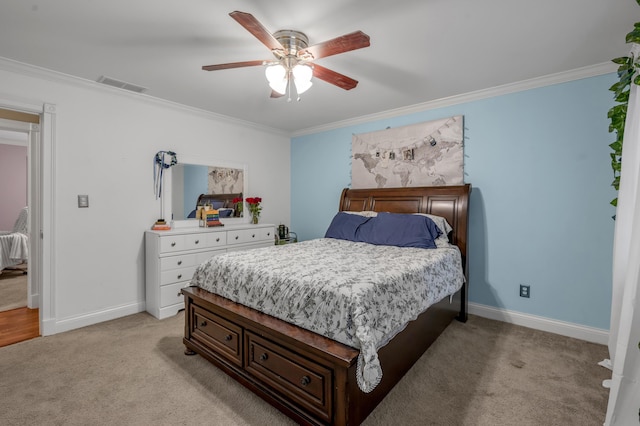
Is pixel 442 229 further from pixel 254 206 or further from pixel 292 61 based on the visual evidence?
pixel 254 206

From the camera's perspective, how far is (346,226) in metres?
3.53

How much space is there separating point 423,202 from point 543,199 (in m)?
1.12

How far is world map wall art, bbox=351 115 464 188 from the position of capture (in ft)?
11.2

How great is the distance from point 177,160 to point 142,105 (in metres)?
0.69

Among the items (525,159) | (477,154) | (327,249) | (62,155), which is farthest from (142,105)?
(525,159)

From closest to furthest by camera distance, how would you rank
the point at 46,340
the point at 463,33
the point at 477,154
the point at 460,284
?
the point at 463,33 → the point at 46,340 → the point at 460,284 → the point at 477,154

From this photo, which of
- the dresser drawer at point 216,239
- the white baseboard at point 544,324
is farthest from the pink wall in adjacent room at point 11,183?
the white baseboard at point 544,324

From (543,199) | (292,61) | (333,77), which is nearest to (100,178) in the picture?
(292,61)

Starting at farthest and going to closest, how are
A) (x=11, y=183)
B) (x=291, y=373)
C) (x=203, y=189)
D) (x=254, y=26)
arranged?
(x=11, y=183), (x=203, y=189), (x=291, y=373), (x=254, y=26)

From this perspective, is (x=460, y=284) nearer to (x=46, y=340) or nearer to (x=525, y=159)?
(x=525, y=159)

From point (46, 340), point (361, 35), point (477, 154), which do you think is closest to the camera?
point (361, 35)

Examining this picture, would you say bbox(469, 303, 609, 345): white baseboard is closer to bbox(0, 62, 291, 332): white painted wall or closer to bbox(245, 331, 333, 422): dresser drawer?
bbox(245, 331, 333, 422): dresser drawer

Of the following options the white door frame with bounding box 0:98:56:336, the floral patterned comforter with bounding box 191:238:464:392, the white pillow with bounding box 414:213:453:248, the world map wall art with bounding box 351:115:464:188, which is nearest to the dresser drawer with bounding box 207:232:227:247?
the floral patterned comforter with bounding box 191:238:464:392

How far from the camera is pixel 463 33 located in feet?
6.96
